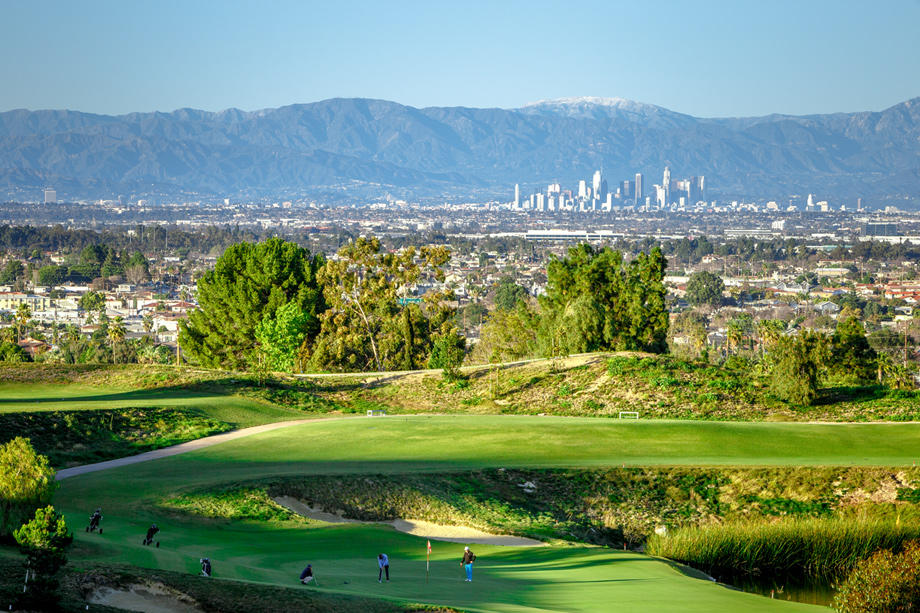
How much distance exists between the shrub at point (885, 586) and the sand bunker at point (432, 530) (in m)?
6.26

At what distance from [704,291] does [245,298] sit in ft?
305

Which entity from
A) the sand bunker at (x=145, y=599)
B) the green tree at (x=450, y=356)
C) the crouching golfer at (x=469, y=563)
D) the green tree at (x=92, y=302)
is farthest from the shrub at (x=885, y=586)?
the green tree at (x=92, y=302)

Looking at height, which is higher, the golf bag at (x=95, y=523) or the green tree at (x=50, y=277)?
the golf bag at (x=95, y=523)

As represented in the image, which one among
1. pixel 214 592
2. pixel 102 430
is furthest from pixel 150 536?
pixel 102 430

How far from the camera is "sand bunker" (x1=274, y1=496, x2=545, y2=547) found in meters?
20.7

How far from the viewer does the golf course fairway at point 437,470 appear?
15.9 meters

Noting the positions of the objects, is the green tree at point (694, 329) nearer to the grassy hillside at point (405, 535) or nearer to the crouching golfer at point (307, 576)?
the grassy hillside at point (405, 535)

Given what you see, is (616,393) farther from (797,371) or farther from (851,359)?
(851,359)

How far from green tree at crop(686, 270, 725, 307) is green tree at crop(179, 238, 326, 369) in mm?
88547

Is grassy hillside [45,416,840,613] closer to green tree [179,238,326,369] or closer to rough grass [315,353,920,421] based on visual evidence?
rough grass [315,353,920,421]

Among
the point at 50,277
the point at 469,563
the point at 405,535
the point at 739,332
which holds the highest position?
the point at 469,563

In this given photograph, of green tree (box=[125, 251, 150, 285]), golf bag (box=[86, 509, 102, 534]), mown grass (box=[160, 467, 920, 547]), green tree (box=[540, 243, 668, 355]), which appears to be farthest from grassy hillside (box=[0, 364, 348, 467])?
green tree (box=[125, 251, 150, 285])

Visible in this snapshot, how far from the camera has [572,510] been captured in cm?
2361

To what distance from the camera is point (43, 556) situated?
1265 centimetres
